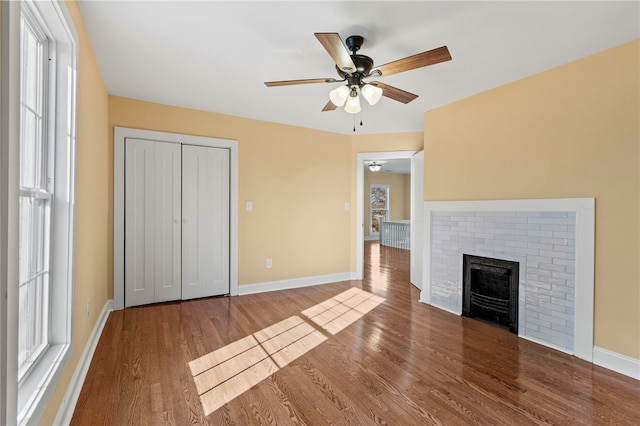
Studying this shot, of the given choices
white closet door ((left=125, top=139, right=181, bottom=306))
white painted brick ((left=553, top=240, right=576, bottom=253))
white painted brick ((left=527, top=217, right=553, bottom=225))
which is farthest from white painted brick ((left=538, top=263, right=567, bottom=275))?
white closet door ((left=125, top=139, right=181, bottom=306))

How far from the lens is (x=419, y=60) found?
201 cm

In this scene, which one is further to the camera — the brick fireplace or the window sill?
the brick fireplace

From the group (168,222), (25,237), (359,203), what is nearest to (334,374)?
(25,237)

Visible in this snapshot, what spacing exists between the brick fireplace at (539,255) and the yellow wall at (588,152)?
0.28ft

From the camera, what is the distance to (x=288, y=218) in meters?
4.58

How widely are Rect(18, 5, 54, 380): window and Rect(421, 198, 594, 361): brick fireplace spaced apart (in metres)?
3.54

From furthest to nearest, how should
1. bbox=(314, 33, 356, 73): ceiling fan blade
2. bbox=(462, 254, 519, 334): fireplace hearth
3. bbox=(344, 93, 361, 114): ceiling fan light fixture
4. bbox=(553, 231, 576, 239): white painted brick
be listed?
bbox=(462, 254, 519, 334): fireplace hearth, bbox=(553, 231, 576, 239): white painted brick, bbox=(344, 93, 361, 114): ceiling fan light fixture, bbox=(314, 33, 356, 73): ceiling fan blade

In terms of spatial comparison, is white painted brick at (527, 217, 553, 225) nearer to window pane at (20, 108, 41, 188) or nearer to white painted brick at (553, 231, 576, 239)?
white painted brick at (553, 231, 576, 239)

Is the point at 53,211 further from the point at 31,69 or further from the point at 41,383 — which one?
the point at 41,383

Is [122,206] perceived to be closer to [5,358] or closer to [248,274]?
[248,274]

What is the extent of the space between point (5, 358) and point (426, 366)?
2327mm

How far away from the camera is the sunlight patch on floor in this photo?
205 centimetres

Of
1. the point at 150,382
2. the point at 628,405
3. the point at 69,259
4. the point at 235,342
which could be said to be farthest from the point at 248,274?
the point at 628,405

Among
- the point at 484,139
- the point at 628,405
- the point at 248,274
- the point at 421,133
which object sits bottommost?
the point at 628,405
